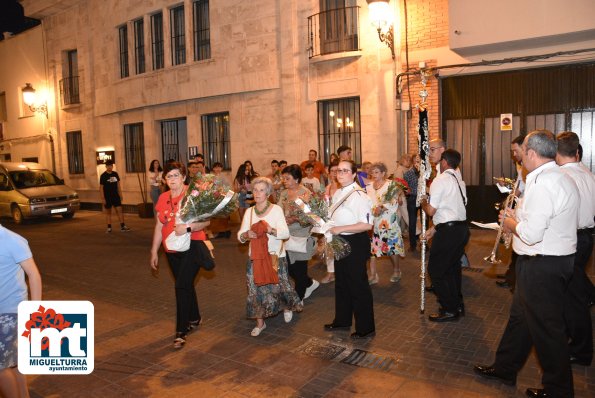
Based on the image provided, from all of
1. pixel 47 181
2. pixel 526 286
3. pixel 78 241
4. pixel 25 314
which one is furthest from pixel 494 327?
pixel 47 181

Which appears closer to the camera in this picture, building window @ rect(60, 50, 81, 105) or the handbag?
the handbag

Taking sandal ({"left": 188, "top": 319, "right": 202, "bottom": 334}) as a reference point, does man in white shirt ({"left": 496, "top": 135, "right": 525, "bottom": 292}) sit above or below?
above

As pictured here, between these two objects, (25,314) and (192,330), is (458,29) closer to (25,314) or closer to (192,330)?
(192,330)

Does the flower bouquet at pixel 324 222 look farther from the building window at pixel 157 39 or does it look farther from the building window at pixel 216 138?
the building window at pixel 157 39

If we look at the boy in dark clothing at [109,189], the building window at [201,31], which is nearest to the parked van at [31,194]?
the boy in dark clothing at [109,189]

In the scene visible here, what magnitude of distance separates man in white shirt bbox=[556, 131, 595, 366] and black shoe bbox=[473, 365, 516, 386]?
0.82 metres

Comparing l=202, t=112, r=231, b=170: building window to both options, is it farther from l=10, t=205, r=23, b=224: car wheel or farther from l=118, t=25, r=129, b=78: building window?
l=10, t=205, r=23, b=224: car wheel

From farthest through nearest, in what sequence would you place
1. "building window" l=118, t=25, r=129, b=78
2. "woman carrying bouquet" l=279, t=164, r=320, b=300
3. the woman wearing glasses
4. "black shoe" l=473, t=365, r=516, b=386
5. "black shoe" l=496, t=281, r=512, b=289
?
"building window" l=118, t=25, r=129, b=78 < "black shoe" l=496, t=281, r=512, b=289 < "woman carrying bouquet" l=279, t=164, r=320, b=300 < the woman wearing glasses < "black shoe" l=473, t=365, r=516, b=386

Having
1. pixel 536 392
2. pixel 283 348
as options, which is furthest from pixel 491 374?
pixel 283 348

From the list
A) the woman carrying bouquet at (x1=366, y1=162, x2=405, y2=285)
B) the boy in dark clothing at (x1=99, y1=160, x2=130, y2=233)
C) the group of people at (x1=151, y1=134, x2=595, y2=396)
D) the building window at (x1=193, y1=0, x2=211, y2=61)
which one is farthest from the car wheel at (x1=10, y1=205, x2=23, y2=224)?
the woman carrying bouquet at (x1=366, y1=162, x2=405, y2=285)

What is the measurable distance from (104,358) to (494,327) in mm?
4478

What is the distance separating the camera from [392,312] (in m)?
6.31

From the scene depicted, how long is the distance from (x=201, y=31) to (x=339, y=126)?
22.7ft

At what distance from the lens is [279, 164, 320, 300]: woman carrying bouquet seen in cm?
604
